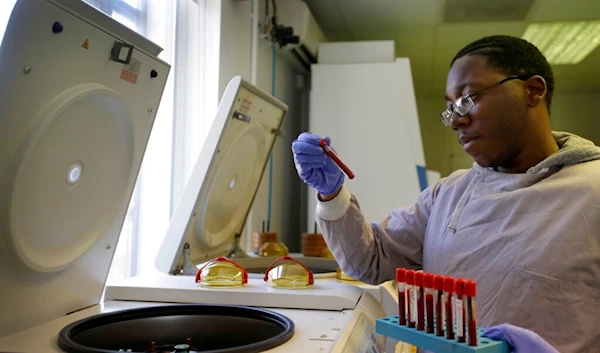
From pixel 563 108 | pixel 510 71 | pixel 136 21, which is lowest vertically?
pixel 510 71

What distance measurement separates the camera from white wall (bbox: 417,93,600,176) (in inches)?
238

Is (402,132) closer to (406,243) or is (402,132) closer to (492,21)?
(492,21)

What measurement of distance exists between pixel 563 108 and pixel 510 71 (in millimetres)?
5492

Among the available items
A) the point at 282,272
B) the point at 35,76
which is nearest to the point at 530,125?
the point at 282,272

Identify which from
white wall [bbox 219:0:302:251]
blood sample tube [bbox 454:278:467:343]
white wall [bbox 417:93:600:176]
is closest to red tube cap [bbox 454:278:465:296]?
blood sample tube [bbox 454:278:467:343]

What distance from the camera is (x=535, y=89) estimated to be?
1.26 meters

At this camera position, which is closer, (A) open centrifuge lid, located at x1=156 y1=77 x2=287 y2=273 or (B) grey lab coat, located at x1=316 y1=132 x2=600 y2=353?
(B) grey lab coat, located at x1=316 y1=132 x2=600 y2=353

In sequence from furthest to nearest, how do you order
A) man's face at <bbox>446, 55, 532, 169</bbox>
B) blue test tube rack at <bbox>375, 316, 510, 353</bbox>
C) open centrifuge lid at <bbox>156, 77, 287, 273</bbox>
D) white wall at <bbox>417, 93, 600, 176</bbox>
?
white wall at <bbox>417, 93, 600, 176</bbox> → open centrifuge lid at <bbox>156, 77, 287, 273</bbox> → man's face at <bbox>446, 55, 532, 169</bbox> → blue test tube rack at <bbox>375, 316, 510, 353</bbox>

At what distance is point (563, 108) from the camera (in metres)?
6.09

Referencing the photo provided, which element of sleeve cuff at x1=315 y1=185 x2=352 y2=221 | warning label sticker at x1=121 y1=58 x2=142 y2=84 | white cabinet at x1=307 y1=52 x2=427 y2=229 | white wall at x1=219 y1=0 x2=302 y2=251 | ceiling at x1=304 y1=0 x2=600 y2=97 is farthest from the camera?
ceiling at x1=304 y1=0 x2=600 y2=97

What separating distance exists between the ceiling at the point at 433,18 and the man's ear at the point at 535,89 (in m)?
2.24

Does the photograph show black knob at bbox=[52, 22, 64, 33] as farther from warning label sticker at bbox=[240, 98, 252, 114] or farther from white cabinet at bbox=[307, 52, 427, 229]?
white cabinet at bbox=[307, 52, 427, 229]

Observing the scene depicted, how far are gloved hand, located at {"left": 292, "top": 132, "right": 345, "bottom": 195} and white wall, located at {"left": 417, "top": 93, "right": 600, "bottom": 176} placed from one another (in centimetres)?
504

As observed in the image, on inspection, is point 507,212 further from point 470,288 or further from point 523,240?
point 470,288
